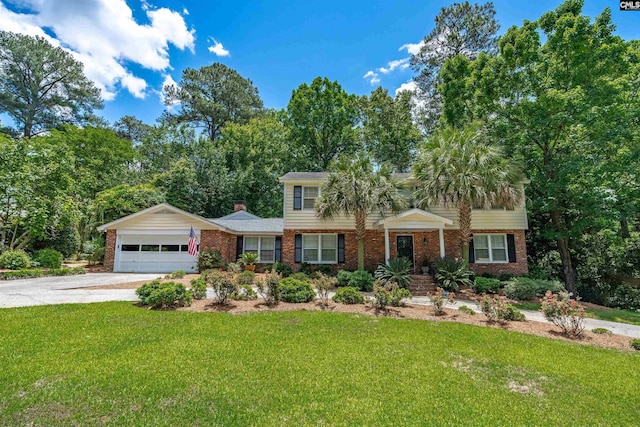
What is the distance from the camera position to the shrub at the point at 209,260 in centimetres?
1677

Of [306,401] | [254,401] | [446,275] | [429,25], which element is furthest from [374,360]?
[429,25]

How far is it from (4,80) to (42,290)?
33.3 m

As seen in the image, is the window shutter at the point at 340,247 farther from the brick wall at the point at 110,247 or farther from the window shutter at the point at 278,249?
the brick wall at the point at 110,247

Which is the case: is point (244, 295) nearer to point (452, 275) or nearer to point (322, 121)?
point (452, 275)

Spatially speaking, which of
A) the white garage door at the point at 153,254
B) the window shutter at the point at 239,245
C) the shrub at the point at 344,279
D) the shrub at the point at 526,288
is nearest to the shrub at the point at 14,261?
the white garage door at the point at 153,254

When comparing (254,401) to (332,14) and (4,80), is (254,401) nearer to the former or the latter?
(332,14)

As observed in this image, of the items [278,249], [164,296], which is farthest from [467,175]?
[164,296]

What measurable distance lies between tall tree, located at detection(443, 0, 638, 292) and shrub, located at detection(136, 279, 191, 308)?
16.3 meters

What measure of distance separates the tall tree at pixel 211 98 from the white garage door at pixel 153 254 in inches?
884

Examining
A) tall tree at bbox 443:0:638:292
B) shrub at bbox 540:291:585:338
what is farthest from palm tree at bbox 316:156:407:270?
shrub at bbox 540:291:585:338

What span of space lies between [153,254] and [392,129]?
22299 mm

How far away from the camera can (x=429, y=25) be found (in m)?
24.8

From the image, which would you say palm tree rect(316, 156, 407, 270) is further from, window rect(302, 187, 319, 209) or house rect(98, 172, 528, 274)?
window rect(302, 187, 319, 209)

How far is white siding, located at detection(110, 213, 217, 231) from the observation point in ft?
57.7
